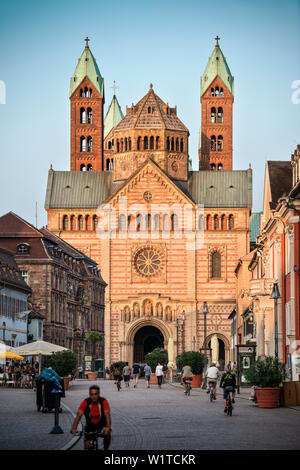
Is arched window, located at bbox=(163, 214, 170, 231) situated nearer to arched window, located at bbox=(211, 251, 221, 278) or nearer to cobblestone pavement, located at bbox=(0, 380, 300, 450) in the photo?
arched window, located at bbox=(211, 251, 221, 278)

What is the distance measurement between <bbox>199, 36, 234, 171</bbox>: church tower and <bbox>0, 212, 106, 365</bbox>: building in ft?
109

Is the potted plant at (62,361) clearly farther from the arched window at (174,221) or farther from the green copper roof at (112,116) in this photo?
the green copper roof at (112,116)

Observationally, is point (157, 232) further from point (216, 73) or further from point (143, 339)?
point (216, 73)

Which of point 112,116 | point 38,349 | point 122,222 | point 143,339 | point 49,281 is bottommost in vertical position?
point 38,349

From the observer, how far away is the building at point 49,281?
78.9 m

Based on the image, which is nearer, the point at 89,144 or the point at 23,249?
the point at 23,249

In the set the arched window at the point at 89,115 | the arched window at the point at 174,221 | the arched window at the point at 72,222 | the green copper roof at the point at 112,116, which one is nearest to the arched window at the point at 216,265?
the arched window at the point at 174,221

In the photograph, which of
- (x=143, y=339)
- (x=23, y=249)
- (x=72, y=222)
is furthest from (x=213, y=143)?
(x=23, y=249)

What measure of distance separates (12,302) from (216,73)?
62245 millimetres

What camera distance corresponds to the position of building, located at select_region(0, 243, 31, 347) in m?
66.3

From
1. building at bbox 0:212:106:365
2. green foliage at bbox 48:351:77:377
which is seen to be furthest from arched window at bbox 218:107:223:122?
green foliage at bbox 48:351:77:377

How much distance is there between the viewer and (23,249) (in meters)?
79.9

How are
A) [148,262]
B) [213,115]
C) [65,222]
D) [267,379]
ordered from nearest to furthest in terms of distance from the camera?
[267,379] → [148,262] → [65,222] → [213,115]

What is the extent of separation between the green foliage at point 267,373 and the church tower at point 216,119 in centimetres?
8780
